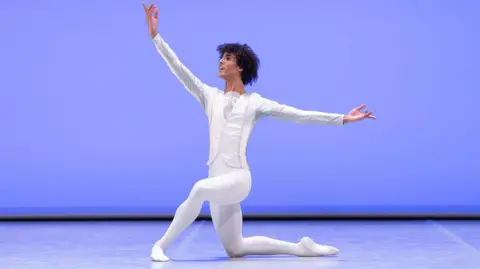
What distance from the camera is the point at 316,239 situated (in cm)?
728

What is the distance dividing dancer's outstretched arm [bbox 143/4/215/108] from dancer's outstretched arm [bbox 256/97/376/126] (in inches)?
12.3

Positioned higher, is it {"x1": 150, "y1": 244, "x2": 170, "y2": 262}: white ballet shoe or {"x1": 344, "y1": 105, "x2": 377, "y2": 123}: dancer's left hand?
{"x1": 344, "y1": 105, "x2": 377, "y2": 123}: dancer's left hand

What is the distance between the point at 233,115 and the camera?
5.51 metres

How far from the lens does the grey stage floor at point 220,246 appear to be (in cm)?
534

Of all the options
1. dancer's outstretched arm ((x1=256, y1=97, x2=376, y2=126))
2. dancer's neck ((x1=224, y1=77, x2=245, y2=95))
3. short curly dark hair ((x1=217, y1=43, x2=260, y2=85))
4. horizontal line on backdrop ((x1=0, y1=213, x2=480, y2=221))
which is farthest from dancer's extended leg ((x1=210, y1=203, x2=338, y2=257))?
horizontal line on backdrop ((x1=0, y1=213, x2=480, y2=221))

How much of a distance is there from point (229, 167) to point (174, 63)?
65cm

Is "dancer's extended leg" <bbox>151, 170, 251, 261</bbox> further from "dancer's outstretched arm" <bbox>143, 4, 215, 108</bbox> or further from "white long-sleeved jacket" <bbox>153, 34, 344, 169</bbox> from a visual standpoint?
"dancer's outstretched arm" <bbox>143, 4, 215, 108</bbox>

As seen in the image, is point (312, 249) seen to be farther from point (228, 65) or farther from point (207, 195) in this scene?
point (228, 65)

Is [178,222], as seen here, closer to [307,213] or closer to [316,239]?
[316,239]

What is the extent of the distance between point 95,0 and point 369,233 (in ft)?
10.4

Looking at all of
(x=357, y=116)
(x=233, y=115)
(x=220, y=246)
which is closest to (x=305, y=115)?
(x=357, y=116)

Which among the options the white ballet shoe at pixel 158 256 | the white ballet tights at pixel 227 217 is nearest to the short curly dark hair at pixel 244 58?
the white ballet tights at pixel 227 217

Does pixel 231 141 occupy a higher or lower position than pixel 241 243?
higher

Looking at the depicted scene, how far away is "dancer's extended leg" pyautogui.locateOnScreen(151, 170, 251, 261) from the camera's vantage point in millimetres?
5246
